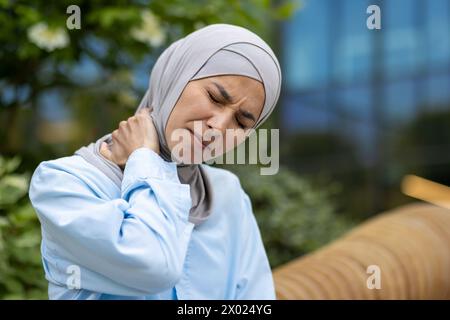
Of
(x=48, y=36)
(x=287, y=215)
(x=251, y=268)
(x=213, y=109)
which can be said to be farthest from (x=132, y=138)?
(x=287, y=215)

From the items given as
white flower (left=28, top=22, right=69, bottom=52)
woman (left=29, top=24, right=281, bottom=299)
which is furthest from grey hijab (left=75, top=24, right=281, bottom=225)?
white flower (left=28, top=22, right=69, bottom=52)

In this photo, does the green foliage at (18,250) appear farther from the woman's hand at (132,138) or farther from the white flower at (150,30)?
the woman's hand at (132,138)

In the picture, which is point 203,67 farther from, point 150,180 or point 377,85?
point 377,85

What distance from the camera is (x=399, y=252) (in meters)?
3.01

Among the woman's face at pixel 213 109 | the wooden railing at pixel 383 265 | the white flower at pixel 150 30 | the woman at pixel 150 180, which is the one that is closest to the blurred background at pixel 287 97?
the white flower at pixel 150 30

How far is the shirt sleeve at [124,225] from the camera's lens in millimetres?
1386

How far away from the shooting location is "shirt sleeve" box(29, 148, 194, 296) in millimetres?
1386

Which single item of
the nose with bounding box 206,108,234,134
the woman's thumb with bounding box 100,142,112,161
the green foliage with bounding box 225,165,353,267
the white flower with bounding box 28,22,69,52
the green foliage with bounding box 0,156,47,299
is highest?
the white flower with bounding box 28,22,69,52

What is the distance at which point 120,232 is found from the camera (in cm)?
141

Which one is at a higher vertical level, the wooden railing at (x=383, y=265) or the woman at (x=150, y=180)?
the woman at (x=150, y=180)

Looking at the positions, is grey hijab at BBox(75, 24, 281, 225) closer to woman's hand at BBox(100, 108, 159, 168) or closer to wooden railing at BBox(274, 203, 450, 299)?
woman's hand at BBox(100, 108, 159, 168)

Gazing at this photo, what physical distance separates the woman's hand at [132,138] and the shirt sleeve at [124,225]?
0.04 m

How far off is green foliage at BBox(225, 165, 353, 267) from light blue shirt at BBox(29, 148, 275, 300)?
2.22 metres
